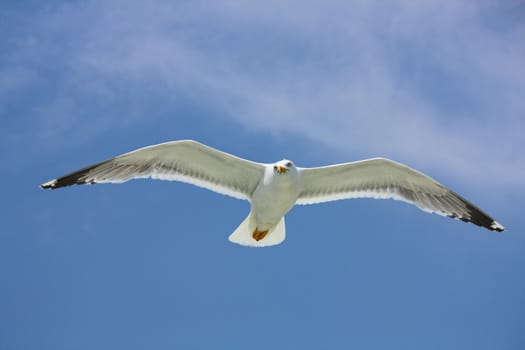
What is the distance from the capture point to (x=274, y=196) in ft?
29.1

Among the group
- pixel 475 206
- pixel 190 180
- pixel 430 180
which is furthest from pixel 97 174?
pixel 475 206

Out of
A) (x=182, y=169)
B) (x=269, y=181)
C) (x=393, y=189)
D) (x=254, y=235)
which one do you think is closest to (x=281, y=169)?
(x=269, y=181)

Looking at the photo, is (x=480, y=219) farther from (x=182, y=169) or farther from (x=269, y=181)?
(x=182, y=169)

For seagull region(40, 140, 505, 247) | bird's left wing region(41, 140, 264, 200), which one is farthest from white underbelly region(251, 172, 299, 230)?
bird's left wing region(41, 140, 264, 200)

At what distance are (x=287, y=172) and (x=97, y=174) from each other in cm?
240

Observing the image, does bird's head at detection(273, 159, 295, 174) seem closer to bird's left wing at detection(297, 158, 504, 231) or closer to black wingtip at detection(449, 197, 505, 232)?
bird's left wing at detection(297, 158, 504, 231)

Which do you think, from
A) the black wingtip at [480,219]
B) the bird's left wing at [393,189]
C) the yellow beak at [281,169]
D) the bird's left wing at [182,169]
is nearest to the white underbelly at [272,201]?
the yellow beak at [281,169]

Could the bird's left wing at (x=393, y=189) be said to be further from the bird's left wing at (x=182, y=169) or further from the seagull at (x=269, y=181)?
the bird's left wing at (x=182, y=169)

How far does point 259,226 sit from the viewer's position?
9.23m

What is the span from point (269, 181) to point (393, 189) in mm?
1726

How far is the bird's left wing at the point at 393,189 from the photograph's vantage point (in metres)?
9.42

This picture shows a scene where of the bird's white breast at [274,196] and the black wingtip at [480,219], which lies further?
the black wingtip at [480,219]

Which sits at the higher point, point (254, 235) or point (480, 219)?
point (480, 219)

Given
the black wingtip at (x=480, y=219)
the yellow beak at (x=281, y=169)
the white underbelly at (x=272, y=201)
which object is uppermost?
the black wingtip at (x=480, y=219)
